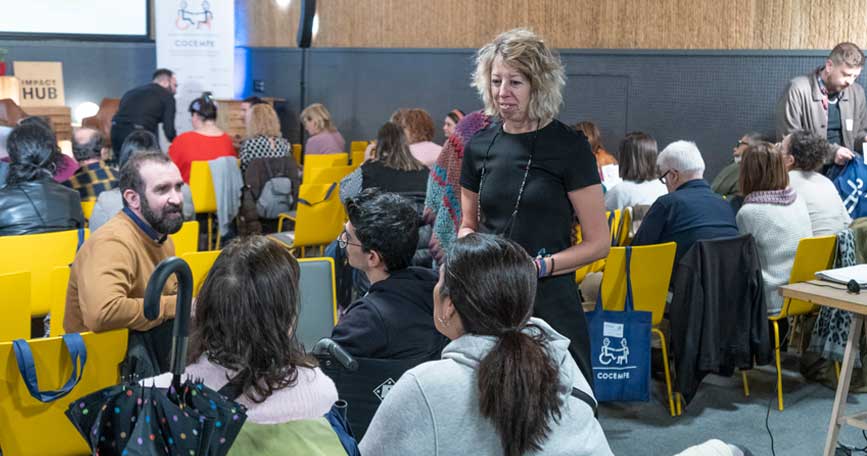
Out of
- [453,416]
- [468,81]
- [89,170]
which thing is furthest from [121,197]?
[468,81]

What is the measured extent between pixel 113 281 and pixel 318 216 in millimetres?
3230

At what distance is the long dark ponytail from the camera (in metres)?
1.75

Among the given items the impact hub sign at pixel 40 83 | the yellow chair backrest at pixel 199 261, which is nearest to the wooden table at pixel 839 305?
the yellow chair backrest at pixel 199 261

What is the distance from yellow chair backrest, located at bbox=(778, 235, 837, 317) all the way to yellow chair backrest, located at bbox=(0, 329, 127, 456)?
326 cm

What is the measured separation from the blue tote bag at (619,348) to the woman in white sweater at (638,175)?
4.98 feet

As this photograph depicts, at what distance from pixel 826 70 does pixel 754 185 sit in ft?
5.99

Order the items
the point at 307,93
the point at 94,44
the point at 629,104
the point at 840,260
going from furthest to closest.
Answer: the point at 94,44
the point at 307,93
the point at 629,104
the point at 840,260

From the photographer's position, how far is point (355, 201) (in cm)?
306

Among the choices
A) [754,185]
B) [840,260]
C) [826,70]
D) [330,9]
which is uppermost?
[330,9]

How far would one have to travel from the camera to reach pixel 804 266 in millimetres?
4695

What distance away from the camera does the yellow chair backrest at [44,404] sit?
2.55 m

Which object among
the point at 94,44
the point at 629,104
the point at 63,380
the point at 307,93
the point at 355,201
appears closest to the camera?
the point at 63,380

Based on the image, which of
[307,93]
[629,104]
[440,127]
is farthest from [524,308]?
[307,93]

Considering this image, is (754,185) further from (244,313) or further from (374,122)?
(374,122)
